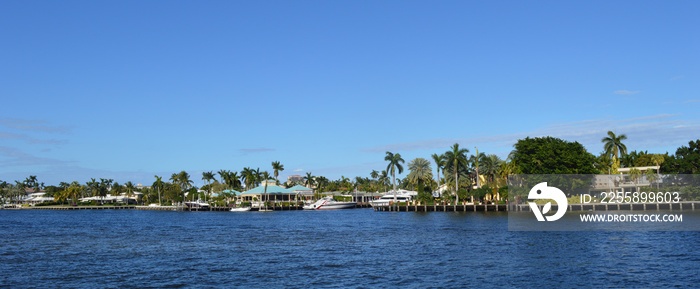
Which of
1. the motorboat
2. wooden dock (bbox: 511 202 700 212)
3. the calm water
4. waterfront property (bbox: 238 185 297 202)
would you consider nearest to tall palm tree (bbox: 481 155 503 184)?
the motorboat

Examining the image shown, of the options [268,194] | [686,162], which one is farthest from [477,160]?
[268,194]

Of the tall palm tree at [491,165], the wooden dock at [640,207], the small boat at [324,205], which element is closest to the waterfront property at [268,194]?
the small boat at [324,205]

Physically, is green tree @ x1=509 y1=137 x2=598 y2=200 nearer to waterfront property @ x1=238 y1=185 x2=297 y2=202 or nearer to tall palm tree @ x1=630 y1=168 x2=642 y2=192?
tall palm tree @ x1=630 y1=168 x2=642 y2=192

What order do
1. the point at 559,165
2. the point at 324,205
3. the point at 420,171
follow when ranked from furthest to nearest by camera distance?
1. the point at 324,205
2. the point at 420,171
3. the point at 559,165

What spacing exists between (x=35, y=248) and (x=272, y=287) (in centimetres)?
3413

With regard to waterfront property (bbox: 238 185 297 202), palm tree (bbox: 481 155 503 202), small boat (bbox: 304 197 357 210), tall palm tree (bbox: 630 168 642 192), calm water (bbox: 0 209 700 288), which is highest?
palm tree (bbox: 481 155 503 202)

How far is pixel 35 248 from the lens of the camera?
5319 centimetres

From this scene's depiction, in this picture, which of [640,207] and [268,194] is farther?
[268,194]

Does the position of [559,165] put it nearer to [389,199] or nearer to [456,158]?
[456,158]

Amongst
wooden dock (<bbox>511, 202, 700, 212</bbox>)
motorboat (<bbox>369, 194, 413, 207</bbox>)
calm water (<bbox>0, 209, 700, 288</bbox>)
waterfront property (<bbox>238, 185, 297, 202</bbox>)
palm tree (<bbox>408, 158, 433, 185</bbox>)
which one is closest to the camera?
calm water (<bbox>0, 209, 700, 288</bbox>)

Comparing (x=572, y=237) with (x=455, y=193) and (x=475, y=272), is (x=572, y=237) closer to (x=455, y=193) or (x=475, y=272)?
(x=475, y=272)

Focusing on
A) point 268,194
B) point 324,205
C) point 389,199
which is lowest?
point 324,205

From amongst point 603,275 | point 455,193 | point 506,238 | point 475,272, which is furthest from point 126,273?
point 455,193

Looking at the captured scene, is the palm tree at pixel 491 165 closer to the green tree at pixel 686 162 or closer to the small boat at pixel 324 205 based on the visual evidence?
the green tree at pixel 686 162
